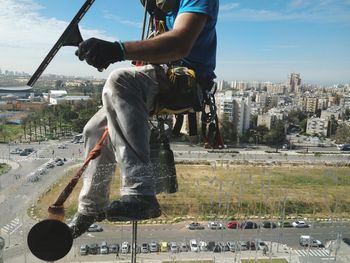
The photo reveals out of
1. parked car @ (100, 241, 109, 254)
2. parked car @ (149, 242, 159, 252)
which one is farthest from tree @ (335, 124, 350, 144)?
parked car @ (100, 241, 109, 254)

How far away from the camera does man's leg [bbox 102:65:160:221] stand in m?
1.18

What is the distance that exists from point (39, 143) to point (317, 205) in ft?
55.2

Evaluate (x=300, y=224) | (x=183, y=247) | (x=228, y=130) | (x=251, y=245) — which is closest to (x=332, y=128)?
(x=228, y=130)

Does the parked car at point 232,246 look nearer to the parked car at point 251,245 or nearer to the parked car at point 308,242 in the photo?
the parked car at point 251,245

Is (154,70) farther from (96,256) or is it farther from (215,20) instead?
(96,256)

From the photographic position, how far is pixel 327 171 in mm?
18109

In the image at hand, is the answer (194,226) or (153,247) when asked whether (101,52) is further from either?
(194,226)

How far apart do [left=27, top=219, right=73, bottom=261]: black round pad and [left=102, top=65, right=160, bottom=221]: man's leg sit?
0.46ft

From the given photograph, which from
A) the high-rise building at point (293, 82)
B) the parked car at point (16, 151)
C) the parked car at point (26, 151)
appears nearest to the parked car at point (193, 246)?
the parked car at point (26, 151)

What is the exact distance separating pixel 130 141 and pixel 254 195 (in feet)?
42.2

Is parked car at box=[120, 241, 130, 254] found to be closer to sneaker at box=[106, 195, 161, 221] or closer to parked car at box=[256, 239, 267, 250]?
parked car at box=[256, 239, 267, 250]

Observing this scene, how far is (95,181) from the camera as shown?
4.53 feet

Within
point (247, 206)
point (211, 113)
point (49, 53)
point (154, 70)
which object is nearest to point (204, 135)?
point (211, 113)

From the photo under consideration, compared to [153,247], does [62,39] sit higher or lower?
higher
